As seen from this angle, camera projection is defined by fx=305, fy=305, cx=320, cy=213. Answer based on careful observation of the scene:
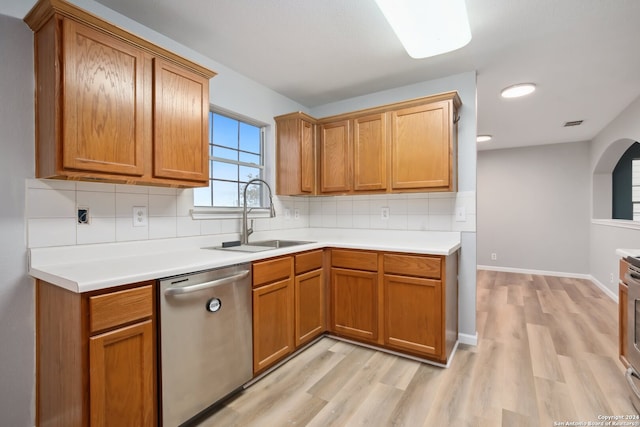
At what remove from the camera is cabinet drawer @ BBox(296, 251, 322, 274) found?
239cm

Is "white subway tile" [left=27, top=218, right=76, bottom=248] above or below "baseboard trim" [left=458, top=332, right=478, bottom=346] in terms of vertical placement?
above

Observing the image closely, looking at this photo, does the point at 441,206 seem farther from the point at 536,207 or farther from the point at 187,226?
the point at 536,207

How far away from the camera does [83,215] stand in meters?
1.73

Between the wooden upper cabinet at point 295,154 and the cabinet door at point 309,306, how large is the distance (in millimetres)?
941

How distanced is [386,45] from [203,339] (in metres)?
2.33

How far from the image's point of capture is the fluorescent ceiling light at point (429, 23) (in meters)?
1.50

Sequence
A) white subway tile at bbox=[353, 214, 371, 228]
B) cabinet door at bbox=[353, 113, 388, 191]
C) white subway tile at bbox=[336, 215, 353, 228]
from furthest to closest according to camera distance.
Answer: white subway tile at bbox=[336, 215, 353, 228]
white subway tile at bbox=[353, 214, 371, 228]
cabinet door at bbox=[353, 113, 388, 191]

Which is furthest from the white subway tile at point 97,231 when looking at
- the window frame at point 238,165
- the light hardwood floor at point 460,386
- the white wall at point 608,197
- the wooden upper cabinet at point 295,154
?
the white wall at point 608,197

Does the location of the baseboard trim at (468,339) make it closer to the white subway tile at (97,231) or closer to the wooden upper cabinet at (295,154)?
the wooden upper cabinet at (295,154)

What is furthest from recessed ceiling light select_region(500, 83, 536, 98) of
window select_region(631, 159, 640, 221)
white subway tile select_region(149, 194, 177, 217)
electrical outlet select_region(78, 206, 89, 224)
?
electrical outlet select_region(78, 206, 89, 224)

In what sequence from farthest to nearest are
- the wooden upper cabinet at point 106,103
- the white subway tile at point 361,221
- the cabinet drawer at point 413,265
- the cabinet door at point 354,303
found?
the white subway tile at point 361,221, the cabinet door at point 354,303, the cabinet drawer at point 413,265, the wooden upper cabinet at point 106,103

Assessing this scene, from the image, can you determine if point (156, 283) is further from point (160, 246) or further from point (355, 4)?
point (355, 4)

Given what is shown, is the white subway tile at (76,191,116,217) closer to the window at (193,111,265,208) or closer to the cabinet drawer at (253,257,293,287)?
the window at (193,111,265,208)

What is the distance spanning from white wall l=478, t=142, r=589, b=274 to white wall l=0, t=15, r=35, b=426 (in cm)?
648
